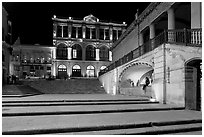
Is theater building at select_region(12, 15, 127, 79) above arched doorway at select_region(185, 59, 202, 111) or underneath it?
above

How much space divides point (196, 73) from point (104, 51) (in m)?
34.8

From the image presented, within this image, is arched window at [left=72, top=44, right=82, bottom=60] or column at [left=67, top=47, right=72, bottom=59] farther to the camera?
arched window at [left=72, top=44, right=82, bottom=60]

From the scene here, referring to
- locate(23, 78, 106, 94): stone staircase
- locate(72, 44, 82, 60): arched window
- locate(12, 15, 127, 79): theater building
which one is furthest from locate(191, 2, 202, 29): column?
locate(72, 44, 82, 60): arched window

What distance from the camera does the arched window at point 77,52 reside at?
42.1 meters

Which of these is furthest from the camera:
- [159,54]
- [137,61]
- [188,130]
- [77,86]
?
[77,86]

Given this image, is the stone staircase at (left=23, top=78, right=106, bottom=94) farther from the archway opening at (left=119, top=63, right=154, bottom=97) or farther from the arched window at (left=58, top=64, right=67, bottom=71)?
the arched window at (left=58, top=64, right=67, bottom=71)

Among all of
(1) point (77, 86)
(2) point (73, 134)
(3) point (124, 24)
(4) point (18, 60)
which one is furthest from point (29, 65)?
(2) point (73, 134)

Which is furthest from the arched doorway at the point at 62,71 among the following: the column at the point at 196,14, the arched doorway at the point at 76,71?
the column at the point at 196,14

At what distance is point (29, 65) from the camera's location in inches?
1533

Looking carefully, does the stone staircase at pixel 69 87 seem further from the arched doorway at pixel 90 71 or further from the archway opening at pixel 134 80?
the arched doorway at pixel 90 71

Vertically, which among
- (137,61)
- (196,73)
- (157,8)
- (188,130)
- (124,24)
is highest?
(124,24)

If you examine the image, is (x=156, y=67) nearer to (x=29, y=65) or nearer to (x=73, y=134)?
(x=73, y=134)

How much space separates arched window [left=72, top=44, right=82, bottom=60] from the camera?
42.1 metres

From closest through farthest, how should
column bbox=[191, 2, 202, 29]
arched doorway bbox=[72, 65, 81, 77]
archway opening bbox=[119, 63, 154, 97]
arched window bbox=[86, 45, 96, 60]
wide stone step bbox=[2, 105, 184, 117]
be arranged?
wide stone step bbox=[2, 105, 184, 117] < column bbox=[191, 2, 202, 29] < archway opening bbox=[119, 63, 154, 97] < arched doorway bbox=[72, 65, 81, 77] < arched window bbox=[86, 45, 96, 60]
